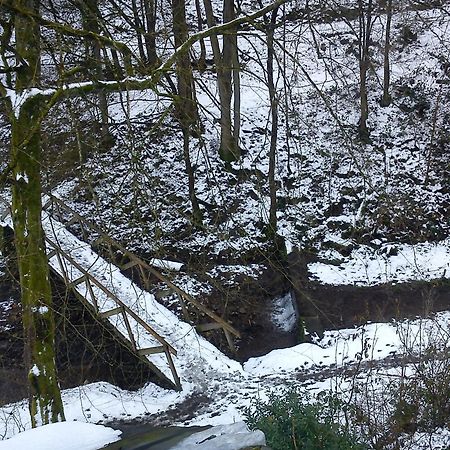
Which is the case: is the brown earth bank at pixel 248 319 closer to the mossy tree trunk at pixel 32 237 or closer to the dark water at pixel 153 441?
the mossy tree trunk at pixel 32 237

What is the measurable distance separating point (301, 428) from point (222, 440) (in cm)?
266

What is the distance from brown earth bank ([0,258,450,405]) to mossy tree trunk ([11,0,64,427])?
315cm

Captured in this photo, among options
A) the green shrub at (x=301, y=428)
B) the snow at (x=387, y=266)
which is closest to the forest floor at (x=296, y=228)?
the snow at (x=387, y=266)

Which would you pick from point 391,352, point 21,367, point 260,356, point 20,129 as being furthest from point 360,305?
point 20,129

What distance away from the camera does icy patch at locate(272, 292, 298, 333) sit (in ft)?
42.8

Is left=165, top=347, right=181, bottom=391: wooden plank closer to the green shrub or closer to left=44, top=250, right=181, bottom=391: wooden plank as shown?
left=44, top=250, right=181, bottom=391: wooden plank

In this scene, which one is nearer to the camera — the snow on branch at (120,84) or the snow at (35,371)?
the snow on branch at (120,84)

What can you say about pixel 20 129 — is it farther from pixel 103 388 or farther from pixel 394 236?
pixel 394 236

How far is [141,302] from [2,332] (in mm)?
3118

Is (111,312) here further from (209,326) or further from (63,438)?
(63,438)

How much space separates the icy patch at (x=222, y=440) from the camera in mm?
3220

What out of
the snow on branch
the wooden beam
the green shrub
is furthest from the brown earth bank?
the snow on branch

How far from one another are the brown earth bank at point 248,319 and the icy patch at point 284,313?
0.37 feet

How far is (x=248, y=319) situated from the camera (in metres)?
13.4
